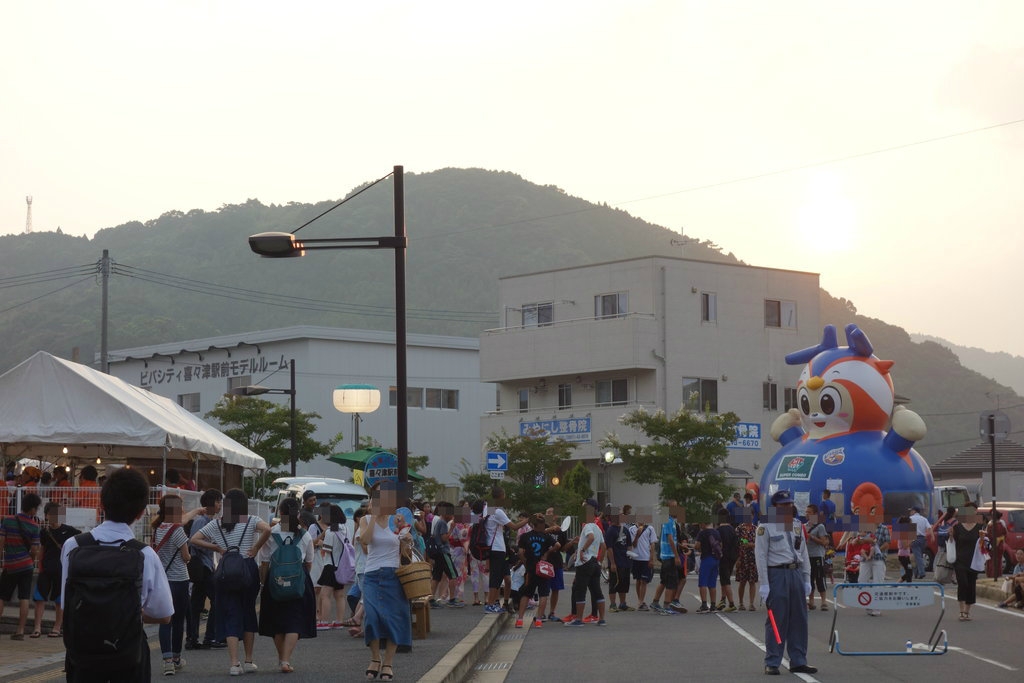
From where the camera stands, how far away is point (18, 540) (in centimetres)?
1576

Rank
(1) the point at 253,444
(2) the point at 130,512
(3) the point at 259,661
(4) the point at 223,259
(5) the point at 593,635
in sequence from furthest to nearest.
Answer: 1. (4) the point at 223,259
2. (1) the point at 253,444
3. (5) the point at 593,635
4. (3) the point at 259,661
5. (2) the point at 130,512

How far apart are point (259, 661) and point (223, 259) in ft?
385

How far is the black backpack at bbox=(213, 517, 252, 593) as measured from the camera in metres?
11.9

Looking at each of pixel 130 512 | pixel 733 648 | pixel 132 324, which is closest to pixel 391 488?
pixel 130 512

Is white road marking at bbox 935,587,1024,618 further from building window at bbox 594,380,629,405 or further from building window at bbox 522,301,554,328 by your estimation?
building window at bbox 522,301,554,328

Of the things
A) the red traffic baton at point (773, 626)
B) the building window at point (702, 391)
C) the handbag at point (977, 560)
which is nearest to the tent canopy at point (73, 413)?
the red traffic baton at point (773, 626)

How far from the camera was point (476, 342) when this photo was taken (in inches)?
2729

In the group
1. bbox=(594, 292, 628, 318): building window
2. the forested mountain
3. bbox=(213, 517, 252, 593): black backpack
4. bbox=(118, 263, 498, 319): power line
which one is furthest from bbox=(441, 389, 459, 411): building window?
bbox=(213, 517, 252, 593): black backpack

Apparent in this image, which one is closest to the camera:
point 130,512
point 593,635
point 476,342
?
point 130,512

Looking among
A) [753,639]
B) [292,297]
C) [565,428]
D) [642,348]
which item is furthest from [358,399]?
[292,297]

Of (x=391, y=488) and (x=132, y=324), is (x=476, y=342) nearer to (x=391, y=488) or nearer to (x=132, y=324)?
(x=132, y=324)

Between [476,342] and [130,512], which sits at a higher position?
[476,342]

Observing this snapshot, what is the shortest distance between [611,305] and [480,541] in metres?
34.4

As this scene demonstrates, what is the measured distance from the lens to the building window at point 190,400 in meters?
67.0
